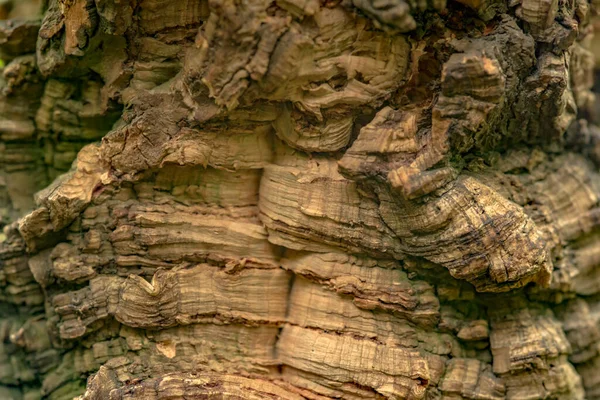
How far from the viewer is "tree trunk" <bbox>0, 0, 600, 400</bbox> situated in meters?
2.79

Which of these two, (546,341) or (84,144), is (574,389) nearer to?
(546,341)

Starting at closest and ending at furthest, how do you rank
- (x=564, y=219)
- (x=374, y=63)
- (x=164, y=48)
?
(x=374, y=63)
(x=164, y=48)
(x=564, y=219)

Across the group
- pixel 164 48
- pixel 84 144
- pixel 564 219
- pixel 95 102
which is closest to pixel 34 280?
pixel 84 144

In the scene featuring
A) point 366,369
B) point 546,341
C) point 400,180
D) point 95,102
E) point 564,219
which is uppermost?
point 95,102

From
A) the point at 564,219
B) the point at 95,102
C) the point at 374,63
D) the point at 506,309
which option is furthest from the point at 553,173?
the point at 95,102

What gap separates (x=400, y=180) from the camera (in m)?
2.75

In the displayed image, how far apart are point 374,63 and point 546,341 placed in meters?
1.66

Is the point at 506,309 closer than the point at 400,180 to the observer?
→ No

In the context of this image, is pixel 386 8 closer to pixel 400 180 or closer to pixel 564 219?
pixel 400 180

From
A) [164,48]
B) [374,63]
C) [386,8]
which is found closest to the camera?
[386,8]

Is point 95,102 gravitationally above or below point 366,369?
above

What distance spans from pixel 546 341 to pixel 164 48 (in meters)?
2.44

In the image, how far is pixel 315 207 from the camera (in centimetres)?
300

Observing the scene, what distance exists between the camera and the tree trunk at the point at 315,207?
9.17 feet
